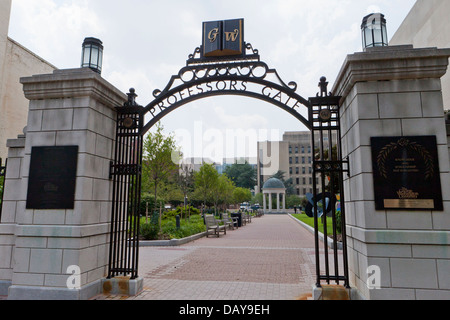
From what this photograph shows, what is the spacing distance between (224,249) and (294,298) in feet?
22.0

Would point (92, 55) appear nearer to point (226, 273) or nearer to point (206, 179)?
point (226, 273)

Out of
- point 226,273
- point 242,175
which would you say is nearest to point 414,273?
point 226,273

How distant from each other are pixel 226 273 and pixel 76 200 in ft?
14.2

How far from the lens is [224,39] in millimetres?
6219

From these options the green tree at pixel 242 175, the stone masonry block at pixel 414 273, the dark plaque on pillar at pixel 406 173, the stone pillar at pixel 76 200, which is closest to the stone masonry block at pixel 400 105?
the dark plaque on pillar at pixel 406 173

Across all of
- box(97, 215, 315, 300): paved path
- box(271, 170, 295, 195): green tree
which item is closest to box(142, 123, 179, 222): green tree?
box(97, 215, 315, 300): paved path

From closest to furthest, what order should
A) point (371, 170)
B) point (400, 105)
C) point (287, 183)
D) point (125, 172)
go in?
point (371, 170) < point (400, 105) < point (125, 172) < point (287, 183)

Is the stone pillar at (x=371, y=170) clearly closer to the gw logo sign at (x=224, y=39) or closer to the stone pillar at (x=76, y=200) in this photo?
the gw logo sign at (x=224, y=39)

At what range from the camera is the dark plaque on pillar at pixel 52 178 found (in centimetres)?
541

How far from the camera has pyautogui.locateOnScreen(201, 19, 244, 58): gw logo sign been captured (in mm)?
6191

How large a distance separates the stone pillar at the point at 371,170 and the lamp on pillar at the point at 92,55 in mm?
4881

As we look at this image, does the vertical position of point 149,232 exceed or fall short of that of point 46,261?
it falls short
